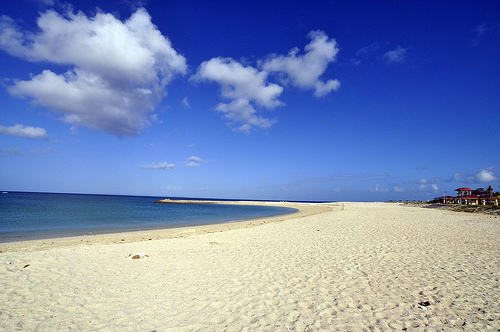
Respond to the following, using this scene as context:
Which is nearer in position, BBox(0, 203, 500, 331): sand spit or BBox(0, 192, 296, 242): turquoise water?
BBox(0, 203, 500, 331): sand spit

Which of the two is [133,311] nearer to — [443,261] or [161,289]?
[161,289]

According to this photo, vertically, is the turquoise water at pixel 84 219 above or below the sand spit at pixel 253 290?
below

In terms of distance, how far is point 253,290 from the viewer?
20.0 feet

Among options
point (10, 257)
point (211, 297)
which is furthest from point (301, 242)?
point (10, 257)

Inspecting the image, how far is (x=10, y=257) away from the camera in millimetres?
8453

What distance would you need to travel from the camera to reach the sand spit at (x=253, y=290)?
15.1 feet

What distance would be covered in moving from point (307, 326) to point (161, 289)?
3655 millimetres

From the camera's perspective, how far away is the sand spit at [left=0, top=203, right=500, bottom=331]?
4.61m

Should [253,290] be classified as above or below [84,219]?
above

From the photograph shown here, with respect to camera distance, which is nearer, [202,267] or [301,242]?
[202,267]

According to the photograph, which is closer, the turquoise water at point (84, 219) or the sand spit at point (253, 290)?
the sand spit at point (253, 290)

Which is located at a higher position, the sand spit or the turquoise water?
the sand spit

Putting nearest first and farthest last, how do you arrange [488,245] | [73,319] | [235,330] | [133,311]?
[235,330]
[73,319]
[133,311]
[488,245]

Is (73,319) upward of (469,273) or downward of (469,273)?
downward
